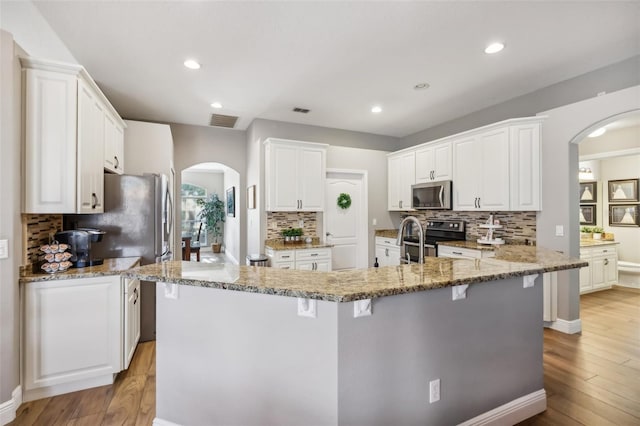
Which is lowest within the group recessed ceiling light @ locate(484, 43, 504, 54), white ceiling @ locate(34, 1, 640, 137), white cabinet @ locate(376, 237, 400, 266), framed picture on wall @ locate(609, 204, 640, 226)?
white cabinet @ locate(376, 237, 400, 266)

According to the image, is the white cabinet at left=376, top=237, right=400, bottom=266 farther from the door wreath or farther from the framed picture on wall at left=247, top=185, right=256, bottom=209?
the framed picture on wall at left=247, top=185, right=256, bottom=209

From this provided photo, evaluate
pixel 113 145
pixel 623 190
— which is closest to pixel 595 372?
pixel 623 190

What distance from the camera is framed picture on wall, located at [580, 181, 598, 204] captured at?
229 inches

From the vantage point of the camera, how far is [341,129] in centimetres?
545

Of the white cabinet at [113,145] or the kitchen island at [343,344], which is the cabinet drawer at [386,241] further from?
the white cabinet at [113,145]

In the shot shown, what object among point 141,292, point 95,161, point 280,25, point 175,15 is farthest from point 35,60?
point 141,292

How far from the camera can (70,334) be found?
2.24m

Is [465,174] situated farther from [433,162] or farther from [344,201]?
[344,201]

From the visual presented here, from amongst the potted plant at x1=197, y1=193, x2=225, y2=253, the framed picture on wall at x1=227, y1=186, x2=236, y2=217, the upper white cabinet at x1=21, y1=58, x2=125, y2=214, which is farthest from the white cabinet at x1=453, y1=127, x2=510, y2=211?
the potted plant at x1=197, y1=193, x2=225, y2=253

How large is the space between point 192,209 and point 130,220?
7413 mm

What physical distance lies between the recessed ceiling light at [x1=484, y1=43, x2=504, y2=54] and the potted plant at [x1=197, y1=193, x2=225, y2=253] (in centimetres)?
821

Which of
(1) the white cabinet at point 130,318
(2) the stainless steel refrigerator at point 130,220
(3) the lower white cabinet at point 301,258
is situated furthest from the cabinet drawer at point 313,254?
(1) the white cabinet at point 130,318

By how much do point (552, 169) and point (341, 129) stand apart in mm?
3170

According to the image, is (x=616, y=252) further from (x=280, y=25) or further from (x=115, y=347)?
→ (x=115, y=347)
